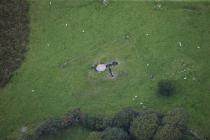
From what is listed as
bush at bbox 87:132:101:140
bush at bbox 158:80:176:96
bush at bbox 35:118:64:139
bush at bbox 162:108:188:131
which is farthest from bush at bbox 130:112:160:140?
bush at bbox 35:118:64:139

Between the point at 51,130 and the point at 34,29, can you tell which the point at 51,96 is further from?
the point at 34,29

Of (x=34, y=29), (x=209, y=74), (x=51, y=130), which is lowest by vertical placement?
(x=51, y=130)

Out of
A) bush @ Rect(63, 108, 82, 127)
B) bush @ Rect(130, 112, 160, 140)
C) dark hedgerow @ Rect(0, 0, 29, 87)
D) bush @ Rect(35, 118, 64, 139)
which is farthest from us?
dark hedgerow @ Rect(0, 0, 29, 87)

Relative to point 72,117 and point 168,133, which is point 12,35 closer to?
point 72,117

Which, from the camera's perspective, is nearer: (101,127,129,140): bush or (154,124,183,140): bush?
(154,124,183,140): bush

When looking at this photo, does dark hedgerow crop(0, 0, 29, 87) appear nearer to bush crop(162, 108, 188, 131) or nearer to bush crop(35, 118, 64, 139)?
bush crop(35, 118, 64, 139)

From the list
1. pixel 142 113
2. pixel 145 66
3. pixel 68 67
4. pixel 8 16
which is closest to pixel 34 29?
pixel 8 16

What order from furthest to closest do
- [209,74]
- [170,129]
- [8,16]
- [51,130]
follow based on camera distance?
[8,16]
[209,74]
[51,130]
[170,129]
